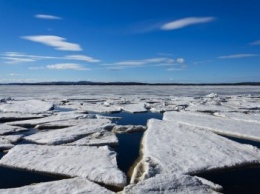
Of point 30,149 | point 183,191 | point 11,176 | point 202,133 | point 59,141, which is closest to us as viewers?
point 183,191

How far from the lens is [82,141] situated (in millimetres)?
6980

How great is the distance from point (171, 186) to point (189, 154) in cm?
183

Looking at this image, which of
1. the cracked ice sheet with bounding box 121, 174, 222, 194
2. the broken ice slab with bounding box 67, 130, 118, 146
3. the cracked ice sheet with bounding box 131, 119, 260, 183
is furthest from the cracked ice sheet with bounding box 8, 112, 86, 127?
the cracked ice sheet with bounding box 121, 174, 222, 194

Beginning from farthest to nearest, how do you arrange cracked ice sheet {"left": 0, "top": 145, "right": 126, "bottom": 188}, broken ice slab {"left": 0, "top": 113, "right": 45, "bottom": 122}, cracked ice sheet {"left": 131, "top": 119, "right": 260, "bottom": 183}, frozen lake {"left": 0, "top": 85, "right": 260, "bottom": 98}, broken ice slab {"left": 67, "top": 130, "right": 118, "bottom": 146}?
frozen lake {"left": 0, "top": 85, "right": 260, "bottom": 98}
broken ice slab {"left": 0, "top": 113, "right": 45, "bottom": 122}
broken ice slab {"left": 67, "top": 130, "right": 118, "bottom": 146}
cracked ice sheet {"left": 131, "top": 119, "right": 260, "bottom": 183}
cracked ice sheet {"left": 0, "top": 145, "right": 126, "bottom": 188}

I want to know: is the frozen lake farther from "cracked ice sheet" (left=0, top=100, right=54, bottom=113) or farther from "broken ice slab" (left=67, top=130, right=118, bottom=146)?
"broken ice slab" (left=67, top=130, right=118, bottom=146)

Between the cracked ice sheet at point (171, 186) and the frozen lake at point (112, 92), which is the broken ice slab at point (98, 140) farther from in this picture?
the frozen lake at point (112, 92)

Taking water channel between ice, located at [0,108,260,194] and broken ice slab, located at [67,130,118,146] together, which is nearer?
water channel between ice, located at [0,108,260,194]

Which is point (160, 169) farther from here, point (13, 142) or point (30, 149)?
point (13, 142)

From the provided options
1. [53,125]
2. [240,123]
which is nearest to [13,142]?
[53,125]

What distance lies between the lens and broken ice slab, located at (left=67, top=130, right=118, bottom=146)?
6797 mm

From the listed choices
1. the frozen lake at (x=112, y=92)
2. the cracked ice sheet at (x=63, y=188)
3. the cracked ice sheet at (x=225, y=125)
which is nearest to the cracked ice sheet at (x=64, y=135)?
the cracked ice sheet at (x=63, y=188)

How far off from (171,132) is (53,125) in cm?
359

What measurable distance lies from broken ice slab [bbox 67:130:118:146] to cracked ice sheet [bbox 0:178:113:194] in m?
2.45

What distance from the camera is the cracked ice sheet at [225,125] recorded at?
27.3 ft
